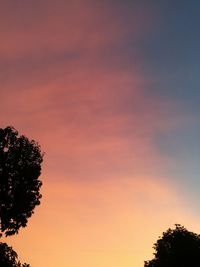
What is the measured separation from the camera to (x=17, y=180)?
50.3 metres

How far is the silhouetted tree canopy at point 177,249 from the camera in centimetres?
9094

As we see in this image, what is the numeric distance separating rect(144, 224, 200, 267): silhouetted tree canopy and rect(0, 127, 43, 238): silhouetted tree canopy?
52470mm

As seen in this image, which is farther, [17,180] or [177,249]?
[177,249]

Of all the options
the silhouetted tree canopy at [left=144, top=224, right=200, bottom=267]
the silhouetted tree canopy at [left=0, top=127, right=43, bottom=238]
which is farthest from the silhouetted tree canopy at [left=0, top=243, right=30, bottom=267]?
the silhouetted tree canopy at [left=144, top=224, right=200, bottom=267]

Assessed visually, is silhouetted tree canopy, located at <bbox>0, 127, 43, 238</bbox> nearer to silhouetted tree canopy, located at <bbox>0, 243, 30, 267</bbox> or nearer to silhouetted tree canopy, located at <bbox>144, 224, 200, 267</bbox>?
silhouetted tree canopy, located at <bbox>0, 243, 30, 267</bbox>

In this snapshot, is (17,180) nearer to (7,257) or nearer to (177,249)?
(7,257)

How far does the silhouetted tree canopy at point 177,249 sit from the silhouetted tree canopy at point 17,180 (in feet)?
172

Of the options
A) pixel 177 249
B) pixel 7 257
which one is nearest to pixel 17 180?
pixel 7 257

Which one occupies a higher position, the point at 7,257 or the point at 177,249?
the point at 177,249

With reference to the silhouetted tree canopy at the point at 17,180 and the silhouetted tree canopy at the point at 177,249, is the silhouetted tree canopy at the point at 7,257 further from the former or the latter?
the silhouetted tree canopy at the point at 177,249

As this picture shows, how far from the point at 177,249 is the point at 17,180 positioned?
56957mm

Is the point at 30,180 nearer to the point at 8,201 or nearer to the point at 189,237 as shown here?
the point at 8,201

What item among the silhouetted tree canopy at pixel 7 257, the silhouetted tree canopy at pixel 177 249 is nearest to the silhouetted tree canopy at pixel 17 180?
the silhouetted tree canopy at pixel 7 257

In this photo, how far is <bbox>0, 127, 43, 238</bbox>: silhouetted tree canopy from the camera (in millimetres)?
48688
